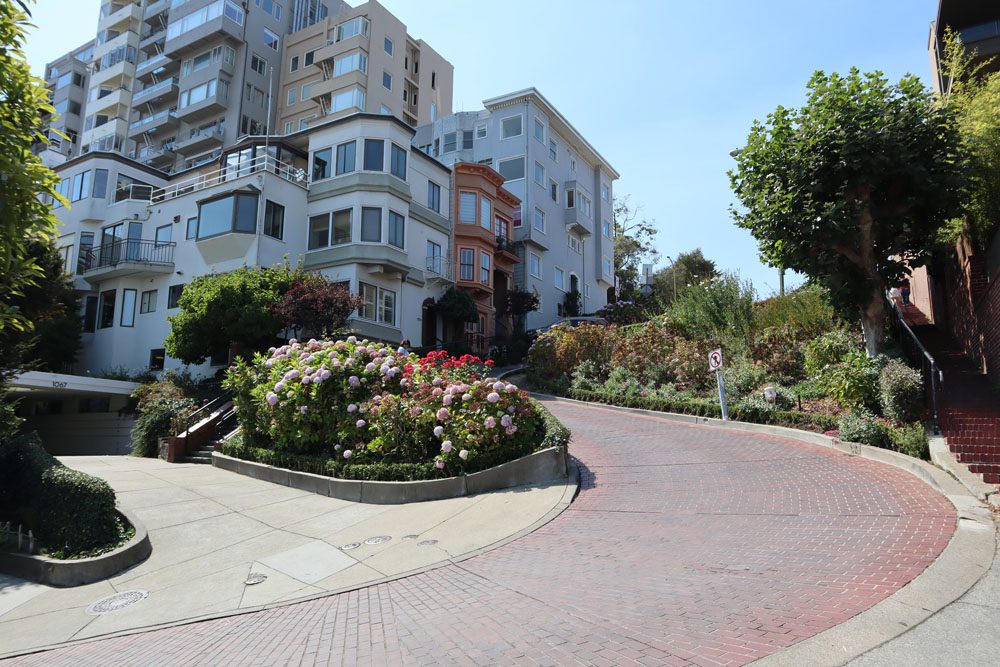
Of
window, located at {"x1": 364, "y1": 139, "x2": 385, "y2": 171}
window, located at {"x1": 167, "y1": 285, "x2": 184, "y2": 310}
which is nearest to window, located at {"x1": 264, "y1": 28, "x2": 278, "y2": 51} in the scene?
window, located at {"x1": 364, "y1": 139, "x2": 385, "y2": 171}

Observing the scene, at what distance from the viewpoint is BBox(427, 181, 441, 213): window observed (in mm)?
32656

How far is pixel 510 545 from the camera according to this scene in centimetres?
756

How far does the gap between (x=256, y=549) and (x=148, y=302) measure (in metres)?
27.9

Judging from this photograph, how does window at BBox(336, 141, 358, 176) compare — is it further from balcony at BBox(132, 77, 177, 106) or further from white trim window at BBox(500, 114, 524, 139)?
balcony at BBox(132, 77, 177, 106)

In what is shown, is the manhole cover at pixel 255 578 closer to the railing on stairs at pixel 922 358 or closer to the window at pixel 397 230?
the railing on stairs at pixel 922 358

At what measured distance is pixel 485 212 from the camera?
35844 mm

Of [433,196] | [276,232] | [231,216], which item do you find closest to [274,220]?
[276,232]

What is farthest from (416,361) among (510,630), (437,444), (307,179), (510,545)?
(307,179)

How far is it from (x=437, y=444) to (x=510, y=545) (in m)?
4.05

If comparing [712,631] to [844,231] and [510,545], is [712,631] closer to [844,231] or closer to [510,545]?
[510,545]

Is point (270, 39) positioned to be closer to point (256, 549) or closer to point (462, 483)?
point (462, 483)

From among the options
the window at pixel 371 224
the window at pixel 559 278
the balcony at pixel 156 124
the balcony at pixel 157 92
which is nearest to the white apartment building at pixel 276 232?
the window at pixel 371 224

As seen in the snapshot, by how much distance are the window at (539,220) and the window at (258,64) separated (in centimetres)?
2557

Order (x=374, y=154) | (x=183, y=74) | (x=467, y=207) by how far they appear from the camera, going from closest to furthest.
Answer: (x=374, y=154) → (x=467, y=207) → (x=183, y=74)
